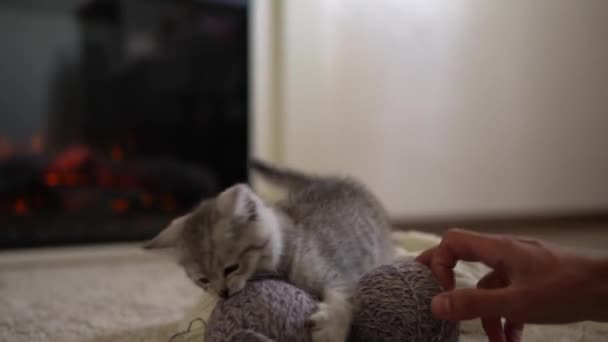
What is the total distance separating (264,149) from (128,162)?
471 mm

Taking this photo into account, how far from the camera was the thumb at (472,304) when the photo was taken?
2.16 ft

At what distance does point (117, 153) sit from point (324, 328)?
1376mm

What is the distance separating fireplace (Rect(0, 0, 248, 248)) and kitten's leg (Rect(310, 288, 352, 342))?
4.13 ft

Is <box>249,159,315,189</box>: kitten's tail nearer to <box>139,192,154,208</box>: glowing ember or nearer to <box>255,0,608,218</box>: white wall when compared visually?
<box>255,0,608,218</box>: white wall

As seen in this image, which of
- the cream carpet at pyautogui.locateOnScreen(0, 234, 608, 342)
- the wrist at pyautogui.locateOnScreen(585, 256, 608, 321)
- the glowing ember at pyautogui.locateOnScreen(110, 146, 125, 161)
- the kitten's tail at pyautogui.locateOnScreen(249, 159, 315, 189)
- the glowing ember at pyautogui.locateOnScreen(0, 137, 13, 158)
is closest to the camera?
the wrist at pyautogui.locateOnScreen(585, 256, 608, 321)

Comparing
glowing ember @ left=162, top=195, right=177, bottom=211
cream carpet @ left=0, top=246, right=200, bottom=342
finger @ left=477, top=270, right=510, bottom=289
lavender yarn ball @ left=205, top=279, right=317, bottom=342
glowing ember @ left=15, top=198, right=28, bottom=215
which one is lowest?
cream carpet @ left=0, top=246, right=200, bottom=342

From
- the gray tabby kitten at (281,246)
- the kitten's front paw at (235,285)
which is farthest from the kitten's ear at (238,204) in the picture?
the kitten's front paw at (235,285)

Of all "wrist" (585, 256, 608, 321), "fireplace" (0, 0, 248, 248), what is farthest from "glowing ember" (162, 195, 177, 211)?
"wrist" (585, 256, 608, 321)

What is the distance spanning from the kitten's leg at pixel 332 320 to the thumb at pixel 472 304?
15 cm

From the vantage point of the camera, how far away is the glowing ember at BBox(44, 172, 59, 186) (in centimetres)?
189

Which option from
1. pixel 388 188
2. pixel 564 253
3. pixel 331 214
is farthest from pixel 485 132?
pixel 564 253

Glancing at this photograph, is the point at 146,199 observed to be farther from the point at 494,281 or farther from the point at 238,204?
the point at 494,281

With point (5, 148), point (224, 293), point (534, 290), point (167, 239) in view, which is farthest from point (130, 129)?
point (534, 290)

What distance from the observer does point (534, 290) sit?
643 mm
